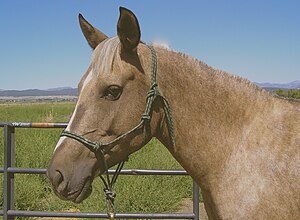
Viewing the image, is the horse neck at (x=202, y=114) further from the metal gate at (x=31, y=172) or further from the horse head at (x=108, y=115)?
the metal gate at (x=31, y=172)

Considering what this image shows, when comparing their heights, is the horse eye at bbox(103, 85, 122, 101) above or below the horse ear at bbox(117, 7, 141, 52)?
below

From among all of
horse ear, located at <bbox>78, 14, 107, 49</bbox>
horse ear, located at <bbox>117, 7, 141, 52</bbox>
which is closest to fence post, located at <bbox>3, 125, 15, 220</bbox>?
horse ear, located at <bbox>78, 14, 107, 49</bbox>

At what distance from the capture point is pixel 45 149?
324 inches

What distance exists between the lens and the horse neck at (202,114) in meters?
2.31

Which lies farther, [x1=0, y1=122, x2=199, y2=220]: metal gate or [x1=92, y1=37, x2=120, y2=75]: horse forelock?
[x1=0, y1=122, x2=199, y2=220]: metal gate

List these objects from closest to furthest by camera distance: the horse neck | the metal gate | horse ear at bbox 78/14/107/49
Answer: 1. the horse neck
2. horse ear at bbox 78/14/107/49
3. the metal gate

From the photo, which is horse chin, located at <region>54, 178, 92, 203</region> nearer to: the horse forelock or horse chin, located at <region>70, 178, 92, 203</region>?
horse chin, located at <region>70, 178, 92, 203</region>

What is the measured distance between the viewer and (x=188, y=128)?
234 cm

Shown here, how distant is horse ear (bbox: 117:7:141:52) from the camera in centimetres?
213

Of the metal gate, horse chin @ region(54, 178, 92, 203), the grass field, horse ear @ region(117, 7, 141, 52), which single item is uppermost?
→ horse ear @ region(117, 7, 141, 52)

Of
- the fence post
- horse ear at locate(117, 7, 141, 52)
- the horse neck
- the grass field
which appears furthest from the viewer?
the grass field

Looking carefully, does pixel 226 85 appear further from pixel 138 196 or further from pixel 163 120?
pixel 138 196

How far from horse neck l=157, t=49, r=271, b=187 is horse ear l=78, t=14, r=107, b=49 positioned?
0.45 m

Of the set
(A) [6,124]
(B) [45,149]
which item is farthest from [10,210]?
(B) [45,149]
